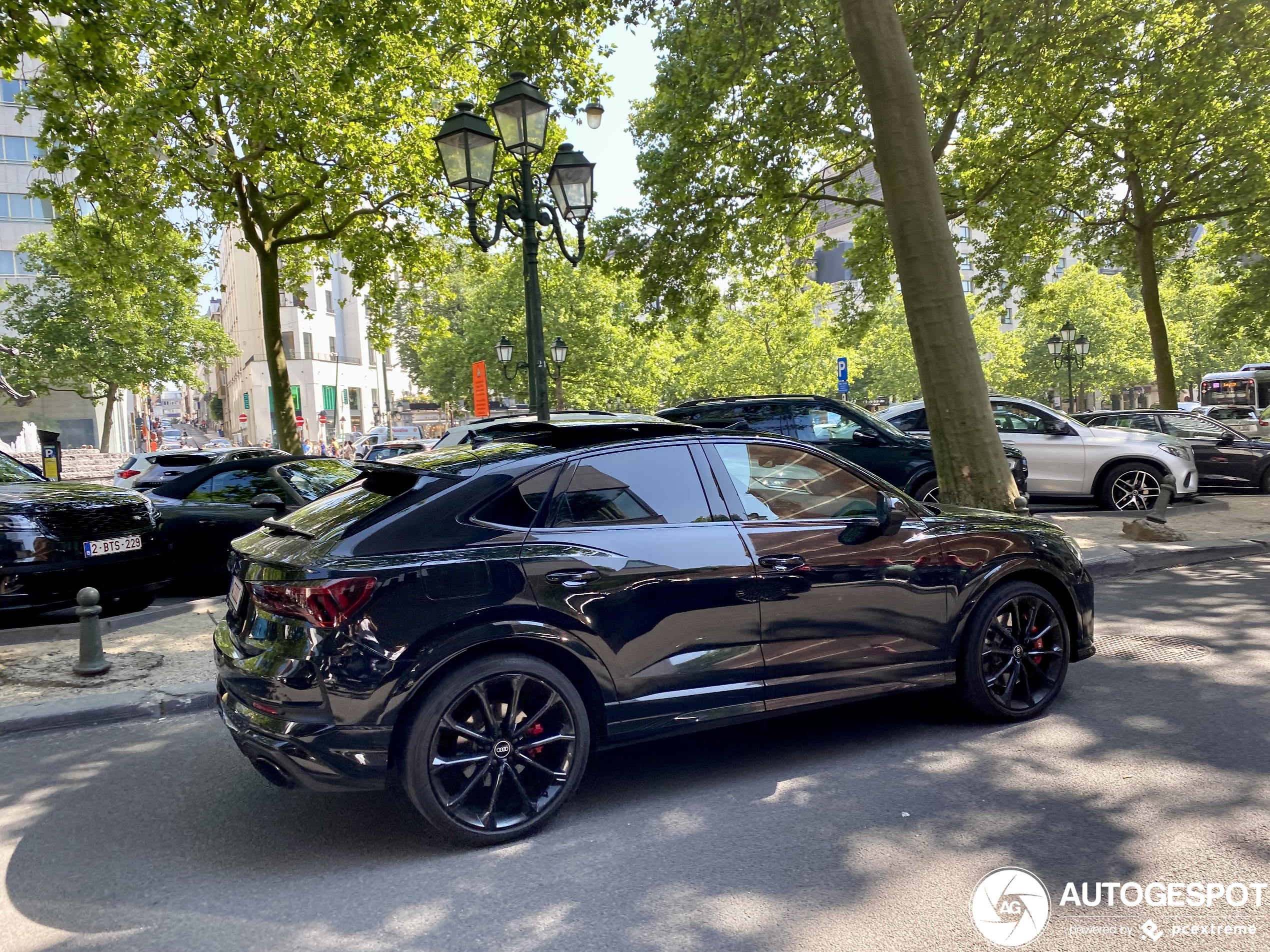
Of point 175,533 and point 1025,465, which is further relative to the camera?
point 1025,465

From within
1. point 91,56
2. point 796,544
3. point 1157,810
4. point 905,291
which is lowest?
point 1157,810

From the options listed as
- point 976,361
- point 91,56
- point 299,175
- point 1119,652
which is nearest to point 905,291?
point 976,361

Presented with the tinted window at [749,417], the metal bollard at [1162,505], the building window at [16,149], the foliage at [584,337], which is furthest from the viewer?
the building window at [16,149]

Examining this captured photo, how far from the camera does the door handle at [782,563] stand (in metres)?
4.22

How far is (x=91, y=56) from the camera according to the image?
349 inches

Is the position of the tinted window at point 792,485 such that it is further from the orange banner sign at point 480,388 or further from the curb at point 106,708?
the orange banner sign at point 480,388

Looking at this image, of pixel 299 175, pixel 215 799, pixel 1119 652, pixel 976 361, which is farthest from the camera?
pixel 299 175

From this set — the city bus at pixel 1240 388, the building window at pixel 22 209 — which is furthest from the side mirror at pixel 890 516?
the building window at pixel 22 209

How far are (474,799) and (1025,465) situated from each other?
9.93m

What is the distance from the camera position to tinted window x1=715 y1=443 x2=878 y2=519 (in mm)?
4402

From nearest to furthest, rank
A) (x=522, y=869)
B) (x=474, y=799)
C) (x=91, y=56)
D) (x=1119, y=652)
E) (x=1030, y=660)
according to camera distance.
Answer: (x=522, y=869) < (x=474, y=799) < (x=1030, y=660) < (x=1119, y=652) < (x=91, y=56)

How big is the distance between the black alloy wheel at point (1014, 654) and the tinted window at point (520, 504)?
92.5 inches

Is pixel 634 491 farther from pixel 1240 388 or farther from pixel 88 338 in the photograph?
pixel 1240 388

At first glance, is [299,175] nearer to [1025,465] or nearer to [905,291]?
[905,291]
